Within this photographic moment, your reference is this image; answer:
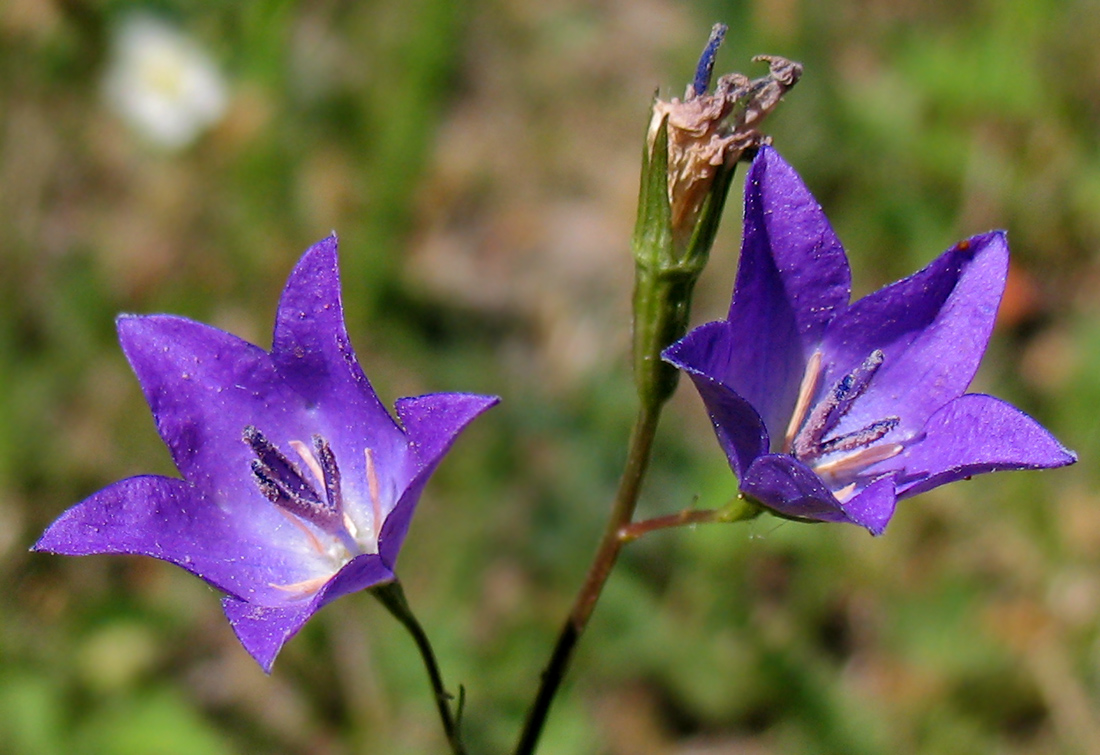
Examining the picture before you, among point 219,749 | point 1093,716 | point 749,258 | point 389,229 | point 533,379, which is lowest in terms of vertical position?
point 1093,716

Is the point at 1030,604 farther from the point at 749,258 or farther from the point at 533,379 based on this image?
the point at 749,258

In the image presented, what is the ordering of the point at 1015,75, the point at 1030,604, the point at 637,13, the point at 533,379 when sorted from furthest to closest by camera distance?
the point at 637,13
the point at 1015,75
the point at 533,379
the point at 1030,604

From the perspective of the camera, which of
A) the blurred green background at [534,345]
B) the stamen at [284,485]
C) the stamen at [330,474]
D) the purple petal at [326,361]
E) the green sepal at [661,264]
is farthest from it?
the blurred green background at [534,345]

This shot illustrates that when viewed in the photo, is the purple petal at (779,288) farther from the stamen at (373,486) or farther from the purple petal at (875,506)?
the stamen at (373,486)

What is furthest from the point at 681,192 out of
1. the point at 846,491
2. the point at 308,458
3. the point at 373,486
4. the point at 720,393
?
the point at 308,458

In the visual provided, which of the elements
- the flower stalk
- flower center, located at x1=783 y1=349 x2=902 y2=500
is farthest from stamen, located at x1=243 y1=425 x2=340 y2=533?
flower center, located at x1=783 y1=349 x2=902 y2=500

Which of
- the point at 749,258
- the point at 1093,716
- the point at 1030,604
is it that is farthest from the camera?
the point at 1030,604

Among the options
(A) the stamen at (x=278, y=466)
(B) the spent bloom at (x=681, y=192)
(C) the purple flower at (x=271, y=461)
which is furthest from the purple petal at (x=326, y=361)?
(B) the spent bloom at (x=681, y=192)

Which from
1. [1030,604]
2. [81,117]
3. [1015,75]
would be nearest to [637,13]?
[1015,75]

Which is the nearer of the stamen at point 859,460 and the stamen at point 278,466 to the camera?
the stamen at point 278,466
